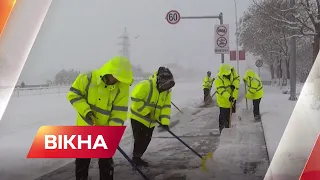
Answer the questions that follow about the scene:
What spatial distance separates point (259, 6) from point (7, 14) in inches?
58.0

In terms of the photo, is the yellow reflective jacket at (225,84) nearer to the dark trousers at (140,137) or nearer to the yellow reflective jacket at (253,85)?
the yellow reflective jacket at (253,85)

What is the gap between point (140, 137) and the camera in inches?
91.0

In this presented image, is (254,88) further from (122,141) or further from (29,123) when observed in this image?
(29,123)

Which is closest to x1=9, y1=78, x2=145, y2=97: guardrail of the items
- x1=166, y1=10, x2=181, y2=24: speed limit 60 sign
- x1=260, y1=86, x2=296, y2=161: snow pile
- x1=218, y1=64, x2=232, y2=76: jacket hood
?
x1=166, y1=10, x2=181, y2=24: speed limit 60 sign

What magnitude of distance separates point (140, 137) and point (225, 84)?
2.11 ft

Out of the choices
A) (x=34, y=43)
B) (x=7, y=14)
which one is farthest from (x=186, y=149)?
(x=7, y=14)

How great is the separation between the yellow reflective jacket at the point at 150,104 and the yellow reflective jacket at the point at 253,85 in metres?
0.49

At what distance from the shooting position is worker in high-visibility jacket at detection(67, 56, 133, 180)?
2115 millimetres

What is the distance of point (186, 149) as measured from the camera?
7.29 feet

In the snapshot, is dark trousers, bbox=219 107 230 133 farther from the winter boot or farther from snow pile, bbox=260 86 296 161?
the winter boot

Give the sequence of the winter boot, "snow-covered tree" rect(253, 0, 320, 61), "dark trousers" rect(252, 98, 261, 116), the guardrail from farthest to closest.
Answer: the winter boot → "dark trousers" rect(252, 98, 261, 116) → the guardrail → "snow-covered tree" rect(253, 0, 320, 61)

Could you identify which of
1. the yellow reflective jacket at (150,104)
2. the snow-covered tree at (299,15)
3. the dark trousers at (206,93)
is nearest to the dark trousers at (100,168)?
the yellow reflective jacket at (150,104)

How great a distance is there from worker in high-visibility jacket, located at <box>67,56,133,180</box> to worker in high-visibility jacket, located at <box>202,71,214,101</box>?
446mm

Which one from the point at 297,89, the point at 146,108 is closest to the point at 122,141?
the point at 146,108
